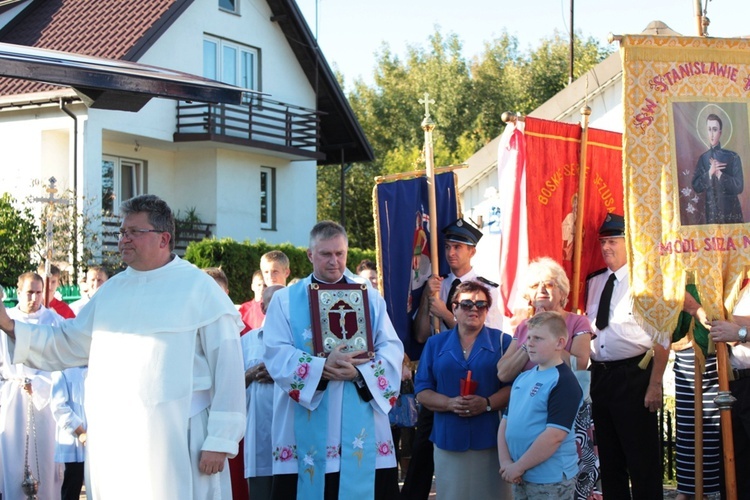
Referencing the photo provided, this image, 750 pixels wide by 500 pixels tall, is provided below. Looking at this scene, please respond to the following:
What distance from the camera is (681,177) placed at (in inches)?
253

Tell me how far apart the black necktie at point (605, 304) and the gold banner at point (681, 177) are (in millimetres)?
900

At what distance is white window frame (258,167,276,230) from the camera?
2764cm

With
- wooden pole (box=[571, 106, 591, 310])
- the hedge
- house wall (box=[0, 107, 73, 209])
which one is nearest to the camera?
wooden pole (box=[571, 106, 591, 310])

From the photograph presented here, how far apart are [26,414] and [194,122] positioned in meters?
16.6

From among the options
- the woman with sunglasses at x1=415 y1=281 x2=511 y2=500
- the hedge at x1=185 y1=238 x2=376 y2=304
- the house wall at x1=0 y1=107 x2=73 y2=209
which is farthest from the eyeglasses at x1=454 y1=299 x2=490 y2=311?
the house wall at x1=0 y1=107 x2=73 y2=209

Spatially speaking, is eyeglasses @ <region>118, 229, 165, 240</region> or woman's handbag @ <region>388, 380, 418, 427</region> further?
woman's handbag @ <region>388, 380, 418, 427</region>

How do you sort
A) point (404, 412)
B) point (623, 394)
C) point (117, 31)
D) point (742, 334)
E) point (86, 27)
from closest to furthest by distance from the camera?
1. point (742, 334)
2. point (623, 394)
3. point (404, 412)
4. point (117, 31)
5. point (86, 27)

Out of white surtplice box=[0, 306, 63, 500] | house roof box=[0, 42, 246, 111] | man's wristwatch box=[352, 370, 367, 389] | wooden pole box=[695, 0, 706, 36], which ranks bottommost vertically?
white surtplice box=[0, 306, 63, 500]

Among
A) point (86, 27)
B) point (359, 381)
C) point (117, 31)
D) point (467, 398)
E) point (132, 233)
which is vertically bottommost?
point (467, 398)

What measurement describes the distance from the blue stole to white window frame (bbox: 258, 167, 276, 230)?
857 inches

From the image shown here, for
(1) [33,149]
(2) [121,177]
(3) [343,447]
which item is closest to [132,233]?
(3) [343,447]

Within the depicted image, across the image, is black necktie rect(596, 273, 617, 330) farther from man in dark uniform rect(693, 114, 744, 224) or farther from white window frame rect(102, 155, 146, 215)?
white window frame rect(102, 155, 146, 215)

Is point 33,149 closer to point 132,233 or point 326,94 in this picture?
point 326,94

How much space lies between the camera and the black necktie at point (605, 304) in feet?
24.1
